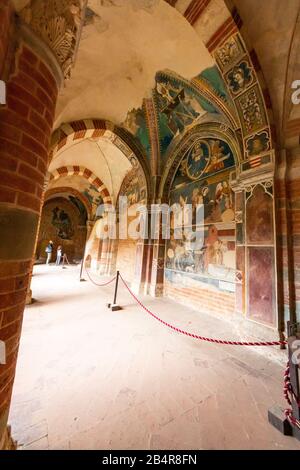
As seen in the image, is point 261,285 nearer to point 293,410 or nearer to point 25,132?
point 293,410

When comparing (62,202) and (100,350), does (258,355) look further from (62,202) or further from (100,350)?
(62,202)

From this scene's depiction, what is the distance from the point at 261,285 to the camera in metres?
3.26

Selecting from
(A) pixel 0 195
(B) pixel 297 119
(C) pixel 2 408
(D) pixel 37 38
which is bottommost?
(C) pixel 2 408

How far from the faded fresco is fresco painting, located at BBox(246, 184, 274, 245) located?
76 cm

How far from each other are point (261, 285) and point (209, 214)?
2233 millimetres

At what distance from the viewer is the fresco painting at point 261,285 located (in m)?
3.12

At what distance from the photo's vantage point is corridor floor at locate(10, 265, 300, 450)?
153cm

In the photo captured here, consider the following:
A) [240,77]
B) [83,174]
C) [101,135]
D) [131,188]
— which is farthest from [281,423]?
[83,174]

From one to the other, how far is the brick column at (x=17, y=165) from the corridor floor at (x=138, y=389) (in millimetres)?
760

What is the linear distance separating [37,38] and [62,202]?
17360 mm

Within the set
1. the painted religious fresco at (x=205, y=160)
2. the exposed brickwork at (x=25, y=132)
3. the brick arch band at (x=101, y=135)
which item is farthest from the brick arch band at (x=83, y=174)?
the exposed brickwork at (x=25, y=132)

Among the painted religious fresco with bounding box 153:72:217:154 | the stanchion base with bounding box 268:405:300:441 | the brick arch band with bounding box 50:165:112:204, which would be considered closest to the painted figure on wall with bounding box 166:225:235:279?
the stanchion base with bounding box 268:405:300:441
